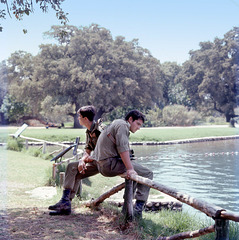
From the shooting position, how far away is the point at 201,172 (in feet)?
45.7

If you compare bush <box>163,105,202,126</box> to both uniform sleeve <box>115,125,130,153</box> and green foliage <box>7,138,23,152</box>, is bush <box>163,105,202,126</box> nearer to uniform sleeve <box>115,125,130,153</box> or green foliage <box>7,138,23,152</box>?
green foliage <box>7,138,23,152</box>

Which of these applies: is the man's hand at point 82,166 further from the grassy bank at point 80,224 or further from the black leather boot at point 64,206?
the grassy bank at point 80,224

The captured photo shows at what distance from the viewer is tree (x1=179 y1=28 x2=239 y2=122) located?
1839 inches

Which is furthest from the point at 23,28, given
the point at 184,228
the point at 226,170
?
the point at 226,170

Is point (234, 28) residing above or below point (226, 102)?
above

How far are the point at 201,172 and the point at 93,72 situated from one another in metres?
25.4

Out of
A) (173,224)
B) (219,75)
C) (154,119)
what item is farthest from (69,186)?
(219,75)

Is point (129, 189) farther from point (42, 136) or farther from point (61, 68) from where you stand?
point (61, 68)

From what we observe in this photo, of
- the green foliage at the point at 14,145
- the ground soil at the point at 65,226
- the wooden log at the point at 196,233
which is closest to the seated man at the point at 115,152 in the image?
the ground soil at the point at 65,226

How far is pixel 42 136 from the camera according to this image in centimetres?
2573

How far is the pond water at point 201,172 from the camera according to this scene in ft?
33.3

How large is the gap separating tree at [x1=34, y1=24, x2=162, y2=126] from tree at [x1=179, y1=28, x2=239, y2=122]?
9.96 m

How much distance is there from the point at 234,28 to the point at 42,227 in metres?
47.8

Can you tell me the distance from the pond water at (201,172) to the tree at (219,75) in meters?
27.9
